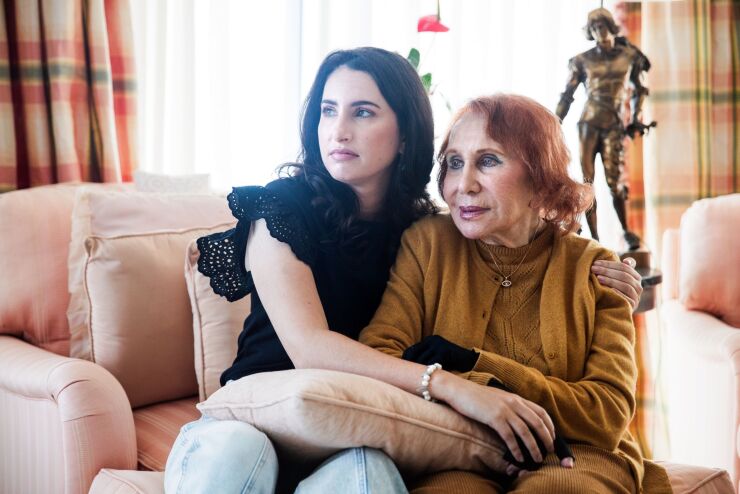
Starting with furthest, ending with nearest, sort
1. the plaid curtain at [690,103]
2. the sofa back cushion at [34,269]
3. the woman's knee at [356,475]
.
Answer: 1. the plaid curtain at [690,103]
2. the sofa back cushion at [34,269]
3. the woman's knee at [356,475]

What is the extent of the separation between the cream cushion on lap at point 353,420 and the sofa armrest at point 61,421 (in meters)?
0.42

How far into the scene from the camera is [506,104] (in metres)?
1.54

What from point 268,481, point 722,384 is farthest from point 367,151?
point 722,384

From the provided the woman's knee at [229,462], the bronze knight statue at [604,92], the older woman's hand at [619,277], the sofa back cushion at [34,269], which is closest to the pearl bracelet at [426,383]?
the woman's knee at [229,462]

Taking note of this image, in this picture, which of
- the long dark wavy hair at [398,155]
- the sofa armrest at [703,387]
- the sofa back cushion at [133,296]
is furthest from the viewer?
the sofa armrest at [703,387]

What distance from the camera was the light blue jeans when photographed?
1.15 meters

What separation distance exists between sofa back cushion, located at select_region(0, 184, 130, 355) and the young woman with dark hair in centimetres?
66

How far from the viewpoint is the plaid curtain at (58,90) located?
2.39 m

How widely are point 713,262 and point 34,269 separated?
6.49ft

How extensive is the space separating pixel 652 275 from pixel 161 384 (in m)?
1.50

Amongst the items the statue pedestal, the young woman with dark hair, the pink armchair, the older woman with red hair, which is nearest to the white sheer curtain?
the statue pedestal

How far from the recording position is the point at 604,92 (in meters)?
2.68

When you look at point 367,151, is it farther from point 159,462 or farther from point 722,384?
point 722,384

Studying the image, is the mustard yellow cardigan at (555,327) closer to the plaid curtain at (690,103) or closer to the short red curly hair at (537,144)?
the short red curly hair at (537,144)
